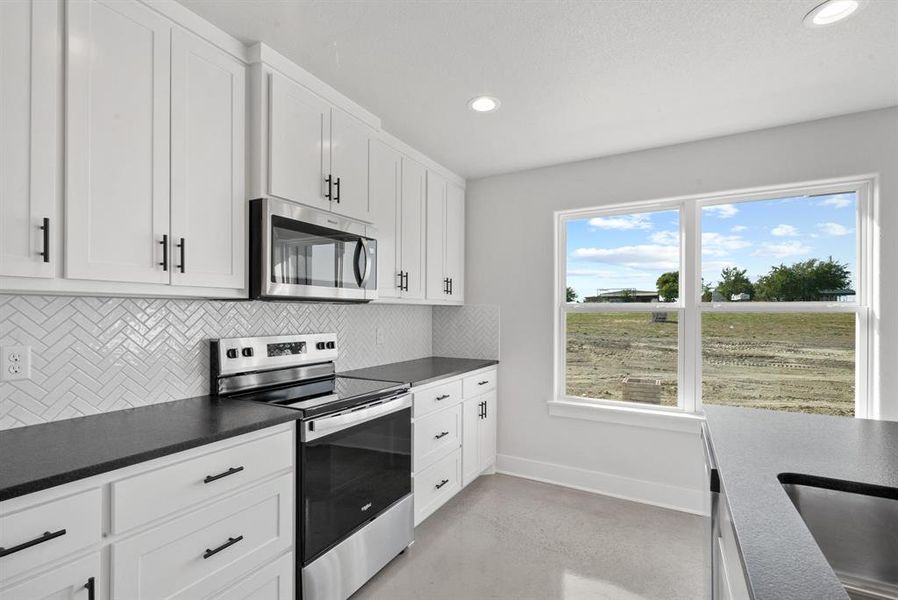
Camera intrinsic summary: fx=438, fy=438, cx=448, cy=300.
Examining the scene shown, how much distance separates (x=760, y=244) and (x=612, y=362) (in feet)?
4.11

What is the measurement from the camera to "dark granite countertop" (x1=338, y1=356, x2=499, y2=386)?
2.62 m

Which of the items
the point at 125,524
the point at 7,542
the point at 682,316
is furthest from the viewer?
the point at 682,316

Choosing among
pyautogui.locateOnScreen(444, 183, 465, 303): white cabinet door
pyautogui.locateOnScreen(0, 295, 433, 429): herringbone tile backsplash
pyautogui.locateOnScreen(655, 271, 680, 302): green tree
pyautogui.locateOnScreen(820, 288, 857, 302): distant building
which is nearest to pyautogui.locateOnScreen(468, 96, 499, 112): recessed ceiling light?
pyautogui.locateOnScreen(444, 183, 465, 303): white cabinet door

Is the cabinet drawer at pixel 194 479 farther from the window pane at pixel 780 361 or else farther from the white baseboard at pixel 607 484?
the window pane at pixel 780 361

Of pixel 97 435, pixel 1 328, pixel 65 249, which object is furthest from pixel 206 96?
pixel 97 435

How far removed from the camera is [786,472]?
1.16m

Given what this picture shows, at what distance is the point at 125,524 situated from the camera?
4.00ft

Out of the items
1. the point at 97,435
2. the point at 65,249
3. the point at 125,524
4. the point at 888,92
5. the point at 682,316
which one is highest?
the point at 888,92

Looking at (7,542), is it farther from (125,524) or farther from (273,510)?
(273,510)

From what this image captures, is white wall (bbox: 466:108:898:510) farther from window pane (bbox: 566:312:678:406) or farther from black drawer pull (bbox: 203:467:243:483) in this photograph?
black drawer pull (bbox: 203:467:243:483)

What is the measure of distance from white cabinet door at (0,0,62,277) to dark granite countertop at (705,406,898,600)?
1891mm

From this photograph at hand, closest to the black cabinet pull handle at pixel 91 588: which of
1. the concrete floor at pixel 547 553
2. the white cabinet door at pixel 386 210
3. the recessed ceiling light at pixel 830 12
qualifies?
the concrete floor at pixel 547 553

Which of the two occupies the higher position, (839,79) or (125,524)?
(839,79)

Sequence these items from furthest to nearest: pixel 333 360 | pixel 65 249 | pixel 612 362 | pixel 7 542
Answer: pixel 612 362 < pixel 333 360 < pixel 65 249 < pixel 7 542
